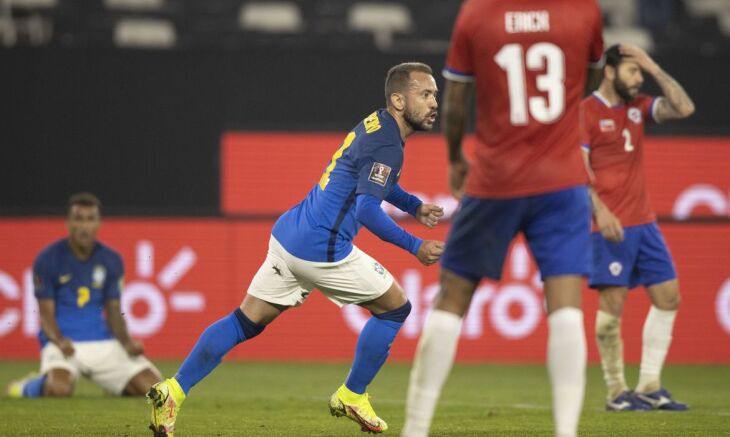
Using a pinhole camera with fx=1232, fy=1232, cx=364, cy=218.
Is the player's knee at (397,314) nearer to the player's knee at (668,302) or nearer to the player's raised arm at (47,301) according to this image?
the player's knee at (668,302)

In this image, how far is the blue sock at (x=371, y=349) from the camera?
278 inches

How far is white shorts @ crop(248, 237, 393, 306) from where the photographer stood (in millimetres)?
6844

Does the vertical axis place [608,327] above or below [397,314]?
below

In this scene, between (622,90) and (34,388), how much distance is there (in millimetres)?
5137

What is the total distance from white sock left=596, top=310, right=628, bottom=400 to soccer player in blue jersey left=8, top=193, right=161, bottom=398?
3.64 metres

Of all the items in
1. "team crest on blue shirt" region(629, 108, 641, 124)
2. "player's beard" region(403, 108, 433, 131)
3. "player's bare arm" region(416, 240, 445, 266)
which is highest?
"player's beard" region(403, 108, 433, 131)

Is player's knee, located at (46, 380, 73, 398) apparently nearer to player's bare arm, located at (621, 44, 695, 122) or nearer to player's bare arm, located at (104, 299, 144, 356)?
player's bare arm, located at (104, 299, 144, 356)

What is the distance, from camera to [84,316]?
10.4 metres

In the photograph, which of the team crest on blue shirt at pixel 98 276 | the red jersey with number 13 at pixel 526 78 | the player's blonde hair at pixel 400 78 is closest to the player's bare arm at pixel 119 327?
the team crest on blue shirt at pixel 98 276

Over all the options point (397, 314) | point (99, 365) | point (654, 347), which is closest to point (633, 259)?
point (654, 347)

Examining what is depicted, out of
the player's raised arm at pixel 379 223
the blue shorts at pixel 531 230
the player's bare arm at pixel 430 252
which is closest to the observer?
the blue shorts at pixel 531 230

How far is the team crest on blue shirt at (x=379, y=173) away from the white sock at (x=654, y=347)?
3110mm

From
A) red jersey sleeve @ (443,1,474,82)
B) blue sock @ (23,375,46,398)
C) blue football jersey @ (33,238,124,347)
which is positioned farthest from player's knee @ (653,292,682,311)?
blue sock @ (23,375,46,398)

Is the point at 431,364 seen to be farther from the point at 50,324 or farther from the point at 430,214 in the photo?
the point at 50,324
